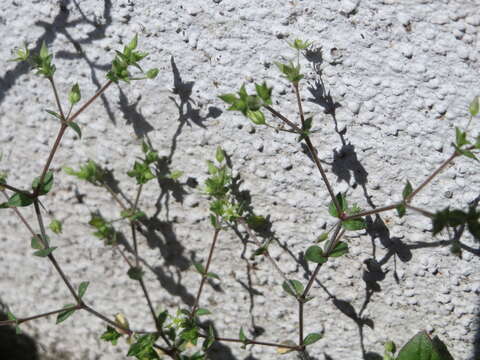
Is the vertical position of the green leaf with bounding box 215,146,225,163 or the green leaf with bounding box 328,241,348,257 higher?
the green leaf with bounding box 215,146,225,163

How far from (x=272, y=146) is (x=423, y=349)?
18.7 inches

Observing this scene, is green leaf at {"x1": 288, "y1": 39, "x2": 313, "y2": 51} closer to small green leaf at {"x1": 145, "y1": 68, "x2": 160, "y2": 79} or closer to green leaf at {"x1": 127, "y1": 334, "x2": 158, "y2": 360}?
small green leaf at {"x1": 145, "y1": 68, "x2": 160, "y2": 79}

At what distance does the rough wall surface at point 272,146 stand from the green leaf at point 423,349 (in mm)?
39

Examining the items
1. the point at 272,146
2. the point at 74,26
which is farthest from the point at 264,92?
the point at 74,26

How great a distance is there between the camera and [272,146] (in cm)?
99

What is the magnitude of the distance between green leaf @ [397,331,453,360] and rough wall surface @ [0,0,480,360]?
0.13ft

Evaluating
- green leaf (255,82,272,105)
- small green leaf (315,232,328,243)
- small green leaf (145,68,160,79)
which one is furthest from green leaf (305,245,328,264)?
small green leaf (145,68,160,79)

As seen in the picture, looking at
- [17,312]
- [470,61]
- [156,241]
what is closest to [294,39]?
[470,61]

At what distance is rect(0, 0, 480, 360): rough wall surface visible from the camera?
87 cm

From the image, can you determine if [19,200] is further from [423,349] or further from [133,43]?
[423,349]

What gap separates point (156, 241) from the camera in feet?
3.88

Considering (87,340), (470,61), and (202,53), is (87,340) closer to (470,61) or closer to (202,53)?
(202,53)

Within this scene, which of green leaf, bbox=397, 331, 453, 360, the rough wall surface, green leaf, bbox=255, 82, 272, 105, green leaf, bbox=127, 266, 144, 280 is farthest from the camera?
green leaf, bbox=127, 266, 144, 280

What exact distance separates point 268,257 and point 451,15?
0.55 m
